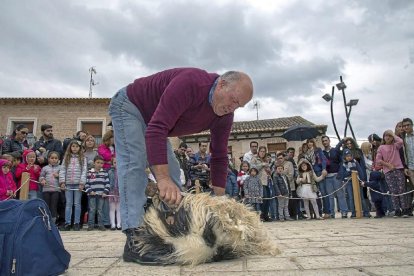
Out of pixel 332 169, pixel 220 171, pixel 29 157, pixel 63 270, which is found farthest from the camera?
pixel 332 169

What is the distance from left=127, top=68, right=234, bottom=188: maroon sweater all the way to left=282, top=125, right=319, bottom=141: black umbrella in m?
10.3

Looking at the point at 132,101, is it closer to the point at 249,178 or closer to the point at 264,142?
the point at 249,178

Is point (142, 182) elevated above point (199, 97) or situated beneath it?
situated beneath

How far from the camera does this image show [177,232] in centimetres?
201

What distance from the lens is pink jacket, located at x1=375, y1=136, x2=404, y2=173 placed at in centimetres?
681

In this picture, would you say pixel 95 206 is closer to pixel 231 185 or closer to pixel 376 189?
pixel 231 185

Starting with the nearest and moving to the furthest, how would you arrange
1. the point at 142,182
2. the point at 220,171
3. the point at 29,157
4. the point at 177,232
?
1. the point at 177,232
2. the point at 142,182
3. the point at 220,171
4. the point at 29,157

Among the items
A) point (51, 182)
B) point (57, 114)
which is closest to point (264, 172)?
point (51, 182)

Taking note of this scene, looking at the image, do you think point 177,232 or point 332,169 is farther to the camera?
point 332,169

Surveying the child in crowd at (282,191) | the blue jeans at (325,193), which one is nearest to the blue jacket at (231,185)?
the child in crowd at (282,191)

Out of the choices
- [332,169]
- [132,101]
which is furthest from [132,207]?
[332,169]

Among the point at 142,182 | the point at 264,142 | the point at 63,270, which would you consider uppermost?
the point at 264,142

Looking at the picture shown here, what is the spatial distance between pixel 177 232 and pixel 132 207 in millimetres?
425

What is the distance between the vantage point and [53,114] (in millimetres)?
22109
